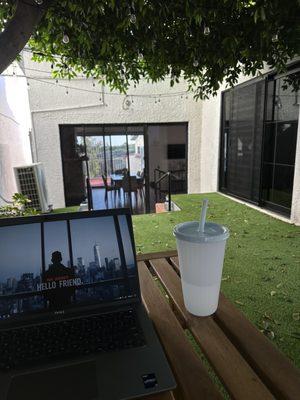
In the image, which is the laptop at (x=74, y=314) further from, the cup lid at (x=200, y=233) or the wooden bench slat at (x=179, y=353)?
the cup lid at (x=200, y=233)

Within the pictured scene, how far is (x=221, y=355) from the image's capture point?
2.25ft

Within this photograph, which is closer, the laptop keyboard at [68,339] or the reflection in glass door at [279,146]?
the laptop keyboard at [68,339]

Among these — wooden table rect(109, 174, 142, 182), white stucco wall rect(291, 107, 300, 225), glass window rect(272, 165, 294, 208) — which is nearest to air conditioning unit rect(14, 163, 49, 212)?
wooden table rect(109, 174, 142, 182)

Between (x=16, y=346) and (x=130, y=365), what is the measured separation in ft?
0.99

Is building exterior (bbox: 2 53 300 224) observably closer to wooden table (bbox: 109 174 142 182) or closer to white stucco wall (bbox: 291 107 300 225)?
white stucco wall (bbox: 291 107 300 225)

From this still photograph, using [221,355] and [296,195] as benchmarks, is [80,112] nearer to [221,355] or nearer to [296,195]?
[296,195]

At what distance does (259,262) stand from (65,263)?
211 centimetres

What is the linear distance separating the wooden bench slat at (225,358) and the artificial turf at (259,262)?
0.89 meters

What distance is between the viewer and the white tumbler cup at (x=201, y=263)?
776mm

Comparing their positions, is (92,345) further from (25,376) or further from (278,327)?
(278,327)

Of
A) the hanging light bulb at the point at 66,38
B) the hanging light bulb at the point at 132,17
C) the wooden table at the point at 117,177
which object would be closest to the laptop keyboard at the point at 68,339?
the hanging light bulb at the point at 132,17

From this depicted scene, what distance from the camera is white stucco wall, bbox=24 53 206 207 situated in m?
5.93

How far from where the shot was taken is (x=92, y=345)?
69cm

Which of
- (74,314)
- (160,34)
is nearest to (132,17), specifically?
(160,34)
